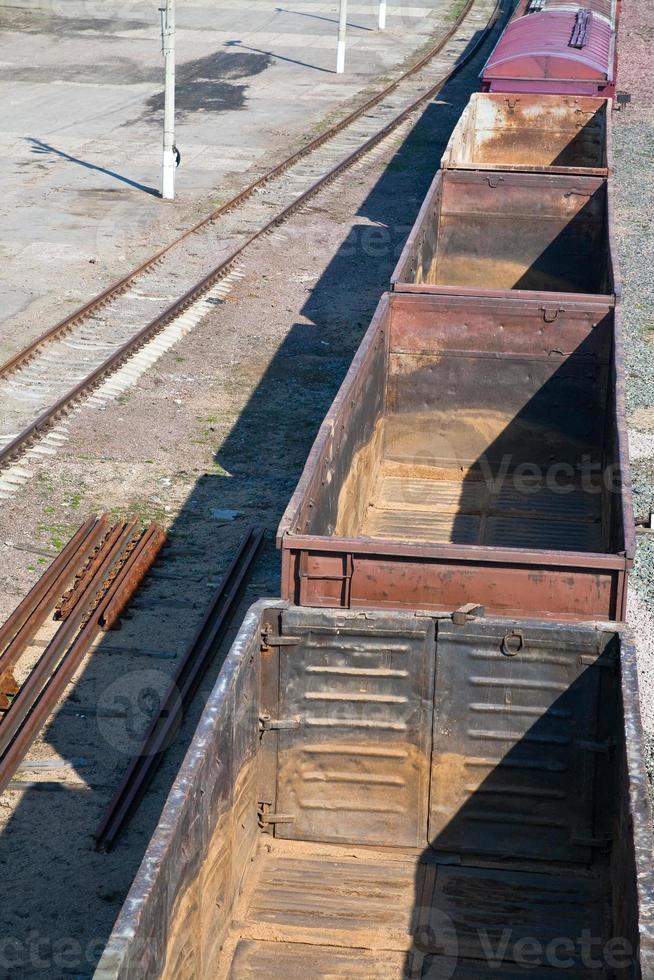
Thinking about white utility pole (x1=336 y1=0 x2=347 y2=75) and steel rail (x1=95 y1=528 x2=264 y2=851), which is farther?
white utility pole (x1=336 y1=0 x2=347 y2=75)

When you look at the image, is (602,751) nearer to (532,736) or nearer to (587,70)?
(532,736)

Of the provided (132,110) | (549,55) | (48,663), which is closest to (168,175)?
(549,55)

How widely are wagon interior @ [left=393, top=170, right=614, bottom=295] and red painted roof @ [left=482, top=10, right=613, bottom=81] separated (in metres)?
7.48

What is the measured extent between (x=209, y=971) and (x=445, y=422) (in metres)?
6.61

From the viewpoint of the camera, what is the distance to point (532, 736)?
21.7 ft

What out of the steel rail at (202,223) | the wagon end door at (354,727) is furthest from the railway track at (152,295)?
the wagon end door at (354,727)

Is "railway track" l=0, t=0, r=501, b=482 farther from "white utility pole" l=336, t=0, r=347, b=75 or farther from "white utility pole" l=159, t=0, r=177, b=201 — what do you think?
"white utility pole" l=336, t=0, r=347, b=75

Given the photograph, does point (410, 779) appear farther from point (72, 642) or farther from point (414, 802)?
point (72, 642)

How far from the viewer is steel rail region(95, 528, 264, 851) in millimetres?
7523

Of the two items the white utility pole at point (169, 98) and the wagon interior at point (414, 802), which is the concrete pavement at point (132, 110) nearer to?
the white utility pole at point (169, 98)

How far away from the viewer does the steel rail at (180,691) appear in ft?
24.7

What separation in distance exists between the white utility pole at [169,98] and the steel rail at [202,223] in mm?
1134

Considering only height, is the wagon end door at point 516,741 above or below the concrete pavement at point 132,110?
above

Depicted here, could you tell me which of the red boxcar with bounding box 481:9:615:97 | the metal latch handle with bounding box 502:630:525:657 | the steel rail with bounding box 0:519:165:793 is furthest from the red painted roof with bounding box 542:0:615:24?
the metal latch handle with bounding box 502:630:525:657
